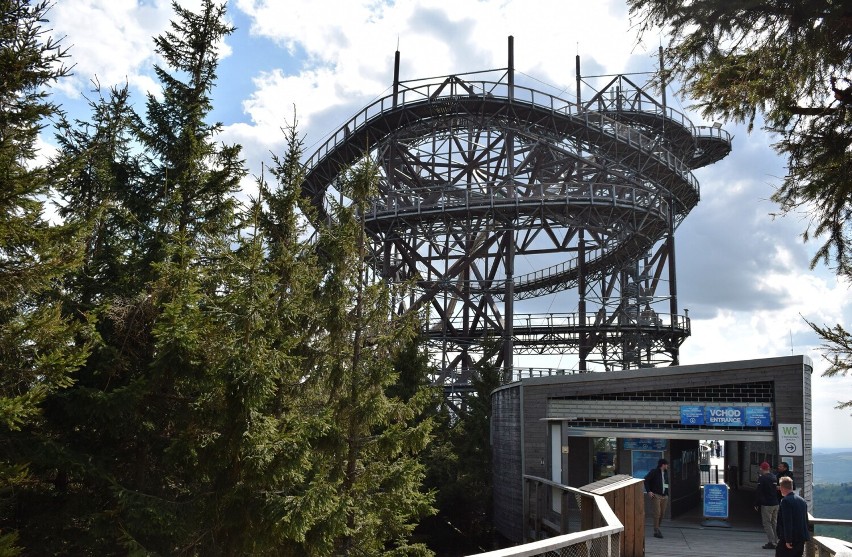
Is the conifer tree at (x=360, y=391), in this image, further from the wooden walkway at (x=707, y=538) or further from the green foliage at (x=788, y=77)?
the green foliage at (x=788, y=77)

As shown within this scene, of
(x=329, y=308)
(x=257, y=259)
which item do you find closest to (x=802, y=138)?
(x=257, y=259)

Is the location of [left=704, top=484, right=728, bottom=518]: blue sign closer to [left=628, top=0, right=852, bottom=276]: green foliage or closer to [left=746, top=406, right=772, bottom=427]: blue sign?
[left=746, top=406, right=772, bottom=427]: blue sign

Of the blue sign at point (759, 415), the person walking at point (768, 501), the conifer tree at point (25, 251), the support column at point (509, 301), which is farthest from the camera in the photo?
the support column at point (509, 301)

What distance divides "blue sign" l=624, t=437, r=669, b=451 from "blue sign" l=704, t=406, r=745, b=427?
6.53ft

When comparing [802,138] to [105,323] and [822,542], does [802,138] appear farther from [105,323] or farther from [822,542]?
[105,323]

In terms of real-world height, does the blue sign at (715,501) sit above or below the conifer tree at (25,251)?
below

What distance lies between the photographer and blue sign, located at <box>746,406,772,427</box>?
1566 cm

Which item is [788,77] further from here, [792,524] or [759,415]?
[759,415]

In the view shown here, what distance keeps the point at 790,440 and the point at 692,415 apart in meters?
1.98

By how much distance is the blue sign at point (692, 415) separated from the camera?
16109mm

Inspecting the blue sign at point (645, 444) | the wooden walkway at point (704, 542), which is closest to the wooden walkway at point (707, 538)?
the wooden walkway at point (704, 542)

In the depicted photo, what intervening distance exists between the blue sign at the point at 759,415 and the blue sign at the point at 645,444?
8.27 ft

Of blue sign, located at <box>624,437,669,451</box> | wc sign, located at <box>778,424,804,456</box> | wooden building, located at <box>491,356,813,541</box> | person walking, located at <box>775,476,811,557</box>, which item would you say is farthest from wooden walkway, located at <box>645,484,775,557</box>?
person walking, located at <box>775,476,811,557</box>

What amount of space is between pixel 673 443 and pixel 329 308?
10235 mm
